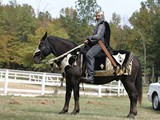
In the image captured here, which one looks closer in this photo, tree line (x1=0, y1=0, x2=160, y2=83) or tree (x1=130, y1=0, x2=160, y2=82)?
tree line (x1=0, y1=0, x2=160, y2=83)

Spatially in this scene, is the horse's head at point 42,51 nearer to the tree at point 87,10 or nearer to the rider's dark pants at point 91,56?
the rider's dark pants at point 91,56

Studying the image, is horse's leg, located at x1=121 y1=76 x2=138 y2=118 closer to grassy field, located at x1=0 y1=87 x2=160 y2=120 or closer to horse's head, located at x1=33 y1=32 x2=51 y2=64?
→ grassy field, located at x1=0 y1=87 x2=160 y2=120

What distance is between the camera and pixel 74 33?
6488cm

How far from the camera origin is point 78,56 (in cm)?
1048

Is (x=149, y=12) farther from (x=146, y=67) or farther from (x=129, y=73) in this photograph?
(x=129, y=73)

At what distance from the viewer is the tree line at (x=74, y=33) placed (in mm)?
55250

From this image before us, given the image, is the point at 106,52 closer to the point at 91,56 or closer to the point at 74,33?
the point at 91,56

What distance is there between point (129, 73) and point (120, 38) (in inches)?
2670

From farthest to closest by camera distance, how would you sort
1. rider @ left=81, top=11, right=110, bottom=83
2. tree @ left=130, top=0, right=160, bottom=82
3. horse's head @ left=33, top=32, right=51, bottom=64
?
1. tree @ left=130, top=0, right=160, bottom=82
2. horse's head @ left=33, top=32, right=51, bottom=64
3. rider @ left=81, top=11, right=110, bottom=83

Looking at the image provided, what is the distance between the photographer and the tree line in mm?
55250

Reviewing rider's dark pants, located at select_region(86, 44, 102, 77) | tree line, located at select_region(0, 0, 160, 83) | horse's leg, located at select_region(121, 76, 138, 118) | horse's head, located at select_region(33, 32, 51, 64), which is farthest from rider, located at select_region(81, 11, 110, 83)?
tree line, located at select_region(0, 0, 160, 83)

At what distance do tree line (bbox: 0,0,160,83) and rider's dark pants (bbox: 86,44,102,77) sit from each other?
4218 centimetres

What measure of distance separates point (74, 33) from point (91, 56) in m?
54.8

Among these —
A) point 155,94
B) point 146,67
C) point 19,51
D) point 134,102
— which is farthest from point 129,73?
point 146,67
